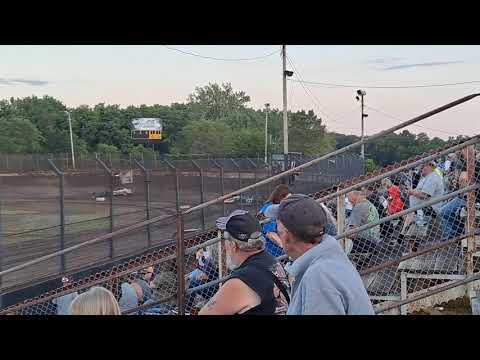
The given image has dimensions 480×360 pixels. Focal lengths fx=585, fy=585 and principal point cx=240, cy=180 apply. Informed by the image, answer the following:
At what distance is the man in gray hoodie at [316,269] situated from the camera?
218 centimetres

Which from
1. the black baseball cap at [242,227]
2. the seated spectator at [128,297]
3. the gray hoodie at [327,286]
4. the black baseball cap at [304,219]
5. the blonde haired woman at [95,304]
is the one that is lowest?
the seated spectator at [128,297]

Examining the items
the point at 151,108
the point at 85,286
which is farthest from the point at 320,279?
the point at 151,108

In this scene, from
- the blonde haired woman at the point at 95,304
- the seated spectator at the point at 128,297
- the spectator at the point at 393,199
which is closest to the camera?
the blonde haired woman at the point at 95,304

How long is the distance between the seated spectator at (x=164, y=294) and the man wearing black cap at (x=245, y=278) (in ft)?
6.11

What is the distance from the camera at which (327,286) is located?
2.17 meters

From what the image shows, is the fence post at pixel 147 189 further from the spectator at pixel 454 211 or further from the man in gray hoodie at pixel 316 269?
the man in gray hoodie at pixel 316 269

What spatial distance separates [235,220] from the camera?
2.93m

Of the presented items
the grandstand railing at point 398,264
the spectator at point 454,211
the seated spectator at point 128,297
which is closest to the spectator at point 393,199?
the grandstand railing at point 398,264

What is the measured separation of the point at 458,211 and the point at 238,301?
328 centimetres

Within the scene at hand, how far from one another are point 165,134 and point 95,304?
27926 mm

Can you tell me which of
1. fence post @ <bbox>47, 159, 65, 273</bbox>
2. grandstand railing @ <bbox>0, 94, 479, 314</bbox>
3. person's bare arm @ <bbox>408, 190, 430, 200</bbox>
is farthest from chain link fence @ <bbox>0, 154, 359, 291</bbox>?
person's bare arm @ <bbox>408, 190, 430, 200</bbox>

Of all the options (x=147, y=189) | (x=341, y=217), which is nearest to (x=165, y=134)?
(x=147, y=189)

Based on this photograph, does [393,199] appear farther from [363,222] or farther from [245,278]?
[245,278]
